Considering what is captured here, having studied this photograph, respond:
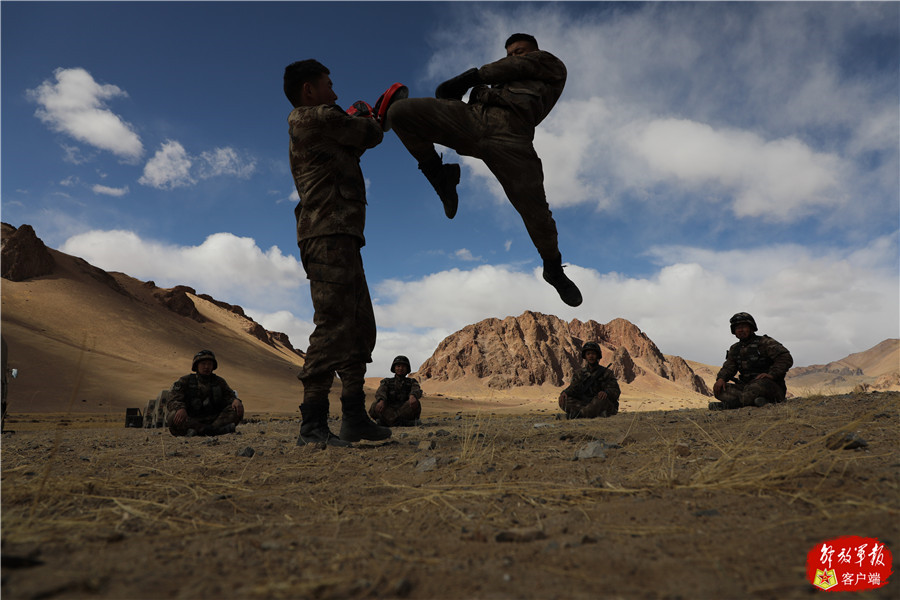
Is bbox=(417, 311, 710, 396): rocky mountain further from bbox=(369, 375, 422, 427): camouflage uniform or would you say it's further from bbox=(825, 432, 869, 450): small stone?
bbox=(825, 432, 869, 450): small stone

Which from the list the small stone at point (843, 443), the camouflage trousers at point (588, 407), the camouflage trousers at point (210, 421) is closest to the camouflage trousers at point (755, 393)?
the camouflage trousers at point (588, 407)

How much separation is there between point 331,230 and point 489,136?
4.43 ft

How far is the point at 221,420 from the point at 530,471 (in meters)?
Result: 5.47

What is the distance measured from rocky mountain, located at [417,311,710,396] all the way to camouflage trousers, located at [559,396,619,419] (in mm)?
48096

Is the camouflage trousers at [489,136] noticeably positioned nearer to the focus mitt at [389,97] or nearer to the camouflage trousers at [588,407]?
the focus mitt at [389,97]

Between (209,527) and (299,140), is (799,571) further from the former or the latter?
(299,140)

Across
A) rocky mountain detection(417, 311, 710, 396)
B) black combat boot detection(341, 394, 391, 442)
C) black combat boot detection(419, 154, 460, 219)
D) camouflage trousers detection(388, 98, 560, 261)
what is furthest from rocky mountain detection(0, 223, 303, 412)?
rocky mountain detection(417, 311, 710, 396)

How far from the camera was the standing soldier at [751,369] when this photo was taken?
716cm

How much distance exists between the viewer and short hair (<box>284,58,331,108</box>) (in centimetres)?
404

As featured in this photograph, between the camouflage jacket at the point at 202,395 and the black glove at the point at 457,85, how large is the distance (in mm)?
5093

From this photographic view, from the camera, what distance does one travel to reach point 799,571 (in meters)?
1.17

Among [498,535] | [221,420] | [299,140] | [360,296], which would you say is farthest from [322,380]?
[221,420]

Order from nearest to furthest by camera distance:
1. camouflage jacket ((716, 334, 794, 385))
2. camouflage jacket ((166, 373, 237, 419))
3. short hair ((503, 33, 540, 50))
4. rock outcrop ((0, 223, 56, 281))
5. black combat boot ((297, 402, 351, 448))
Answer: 1. short hair ((503, 33, 540, 50))
2. black combat boot ((297, 402, 351, 448))
3. camouflage jacket ((166, 373, 237, 419))
4. camouflage jacket ((716, 334, 794, 385))
5. rock outcrop ((0, 223, 56, 281))
